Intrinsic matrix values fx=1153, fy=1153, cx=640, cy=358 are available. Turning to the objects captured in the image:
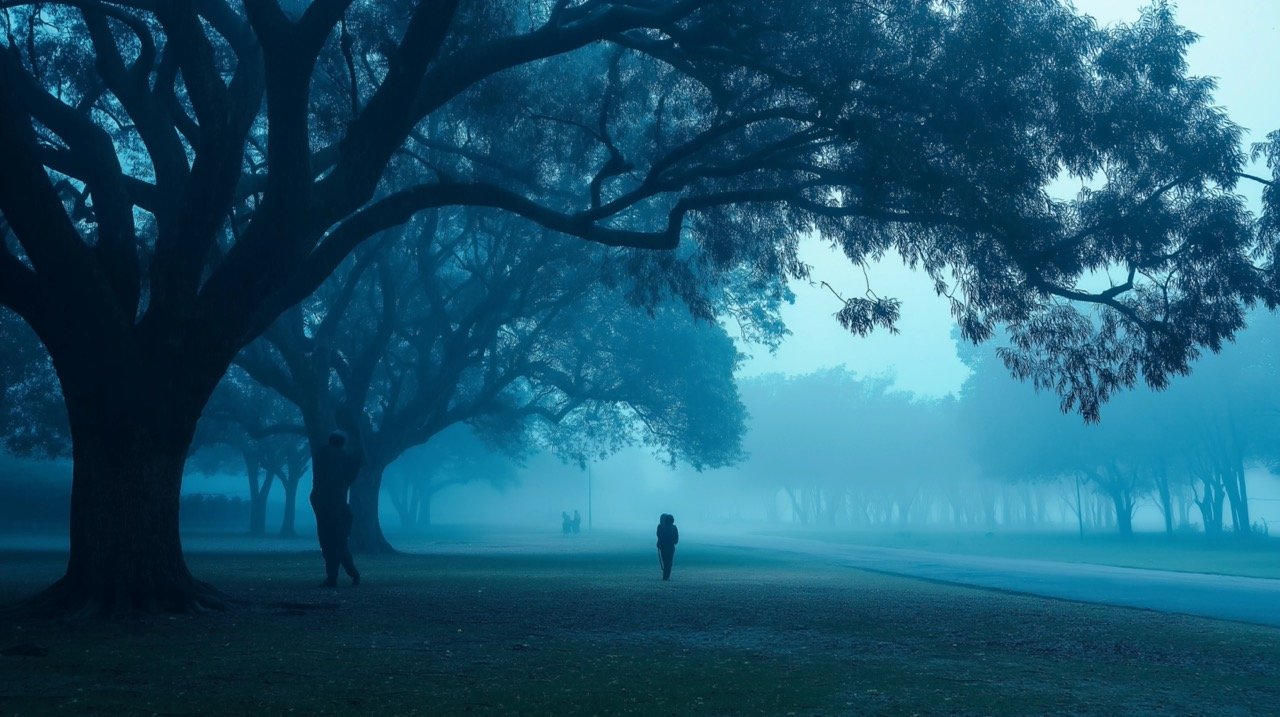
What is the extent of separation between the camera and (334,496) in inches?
636

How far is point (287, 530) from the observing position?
55688 millimetres

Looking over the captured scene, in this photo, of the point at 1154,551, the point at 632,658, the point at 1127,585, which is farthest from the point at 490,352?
the point at 632,658

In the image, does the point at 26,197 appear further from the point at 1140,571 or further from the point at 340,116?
the point at 1140,571

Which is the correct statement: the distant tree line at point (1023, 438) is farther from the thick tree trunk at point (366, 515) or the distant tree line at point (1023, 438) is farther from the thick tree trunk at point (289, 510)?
the thick tree trunk at point (289, 510)

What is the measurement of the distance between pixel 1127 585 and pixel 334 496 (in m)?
16.4

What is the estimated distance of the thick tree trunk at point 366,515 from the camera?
33.3 meters

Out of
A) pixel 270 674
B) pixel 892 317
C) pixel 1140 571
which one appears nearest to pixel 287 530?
pixel 1140 571

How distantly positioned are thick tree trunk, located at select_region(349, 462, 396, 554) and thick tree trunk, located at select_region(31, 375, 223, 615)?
70.7ft

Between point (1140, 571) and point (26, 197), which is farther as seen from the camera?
point (1140, 571)

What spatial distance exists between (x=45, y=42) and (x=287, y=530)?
39905mm

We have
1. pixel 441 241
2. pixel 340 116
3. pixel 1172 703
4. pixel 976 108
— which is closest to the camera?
pixel 1172 703

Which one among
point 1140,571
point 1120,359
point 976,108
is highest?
point 976,108

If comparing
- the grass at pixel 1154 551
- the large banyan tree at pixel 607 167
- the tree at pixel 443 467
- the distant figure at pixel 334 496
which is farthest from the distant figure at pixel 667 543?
the tree at pixel 443 467

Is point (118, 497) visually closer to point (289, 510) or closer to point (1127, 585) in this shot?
point (1127, 585)
